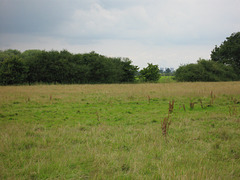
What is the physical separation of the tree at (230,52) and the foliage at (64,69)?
3382cm

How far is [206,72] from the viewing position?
1829 inches

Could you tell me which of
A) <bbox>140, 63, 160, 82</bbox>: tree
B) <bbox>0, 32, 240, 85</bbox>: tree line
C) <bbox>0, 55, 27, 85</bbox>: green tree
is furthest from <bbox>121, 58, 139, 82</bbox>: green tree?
<bbox>0, 55, 27, 85</bbox>: green tree

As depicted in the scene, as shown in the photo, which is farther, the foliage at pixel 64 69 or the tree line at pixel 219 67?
the tree line at pixel 219 67

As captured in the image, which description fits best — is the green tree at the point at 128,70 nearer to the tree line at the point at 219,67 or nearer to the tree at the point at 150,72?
the tree at the point at 150,72

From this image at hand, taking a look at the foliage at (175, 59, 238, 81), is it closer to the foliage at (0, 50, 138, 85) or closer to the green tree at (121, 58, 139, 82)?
the green tree at (121, 58, 139, 82)

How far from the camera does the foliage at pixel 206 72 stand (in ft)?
152

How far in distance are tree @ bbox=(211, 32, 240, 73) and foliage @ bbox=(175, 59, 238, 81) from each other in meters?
4.97

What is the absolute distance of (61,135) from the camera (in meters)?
6.16

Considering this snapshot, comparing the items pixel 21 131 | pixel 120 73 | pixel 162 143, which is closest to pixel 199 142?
pixel 162 143

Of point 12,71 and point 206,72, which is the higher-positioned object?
point 206,72

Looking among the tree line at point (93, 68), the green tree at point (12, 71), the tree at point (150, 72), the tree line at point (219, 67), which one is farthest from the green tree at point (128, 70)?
the green tree at point (12, 71)

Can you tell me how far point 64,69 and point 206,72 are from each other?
37.5 metres

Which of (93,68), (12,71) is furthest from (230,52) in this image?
(12,71)

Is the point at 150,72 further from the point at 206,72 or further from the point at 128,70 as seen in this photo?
the point at 206,72
